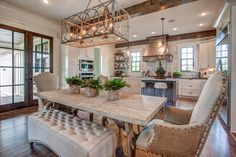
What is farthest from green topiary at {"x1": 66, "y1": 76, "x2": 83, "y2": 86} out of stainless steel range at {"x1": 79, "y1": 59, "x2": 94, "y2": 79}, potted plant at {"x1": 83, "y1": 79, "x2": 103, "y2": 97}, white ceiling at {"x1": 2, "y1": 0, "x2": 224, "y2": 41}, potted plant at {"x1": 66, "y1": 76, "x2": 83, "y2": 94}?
stainless steel range at {"x1": 79, "y1": 59, "x2": 94, "y2": 79}

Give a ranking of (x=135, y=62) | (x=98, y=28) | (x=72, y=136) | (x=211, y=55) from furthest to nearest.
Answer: (x=135, y=62)
(x=211, y=55)
(x=98, y=28)
(x=72, y=136)

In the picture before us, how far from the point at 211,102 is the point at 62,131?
1520 mm

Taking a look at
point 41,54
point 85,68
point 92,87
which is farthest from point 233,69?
point 41,54

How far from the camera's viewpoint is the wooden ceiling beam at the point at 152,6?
113 inches

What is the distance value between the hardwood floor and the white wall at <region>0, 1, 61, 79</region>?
255 centimetres

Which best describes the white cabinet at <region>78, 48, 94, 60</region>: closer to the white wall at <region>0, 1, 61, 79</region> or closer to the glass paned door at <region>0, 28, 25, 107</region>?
the white wall at <region>0, 1, 61, 79</region>

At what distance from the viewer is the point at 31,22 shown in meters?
3.89

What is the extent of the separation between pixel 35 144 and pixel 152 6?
3.67 meters

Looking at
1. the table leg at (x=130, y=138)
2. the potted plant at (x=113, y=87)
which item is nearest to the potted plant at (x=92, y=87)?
the potted plant at (x=113, y=87)

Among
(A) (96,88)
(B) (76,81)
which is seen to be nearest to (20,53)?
(B) (76,81)

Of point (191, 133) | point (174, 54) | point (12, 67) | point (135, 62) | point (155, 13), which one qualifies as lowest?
point (191, 133)

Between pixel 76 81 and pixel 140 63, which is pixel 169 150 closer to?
pixel 76 81

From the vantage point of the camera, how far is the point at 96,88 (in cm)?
207

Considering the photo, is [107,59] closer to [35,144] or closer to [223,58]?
[223,58]
